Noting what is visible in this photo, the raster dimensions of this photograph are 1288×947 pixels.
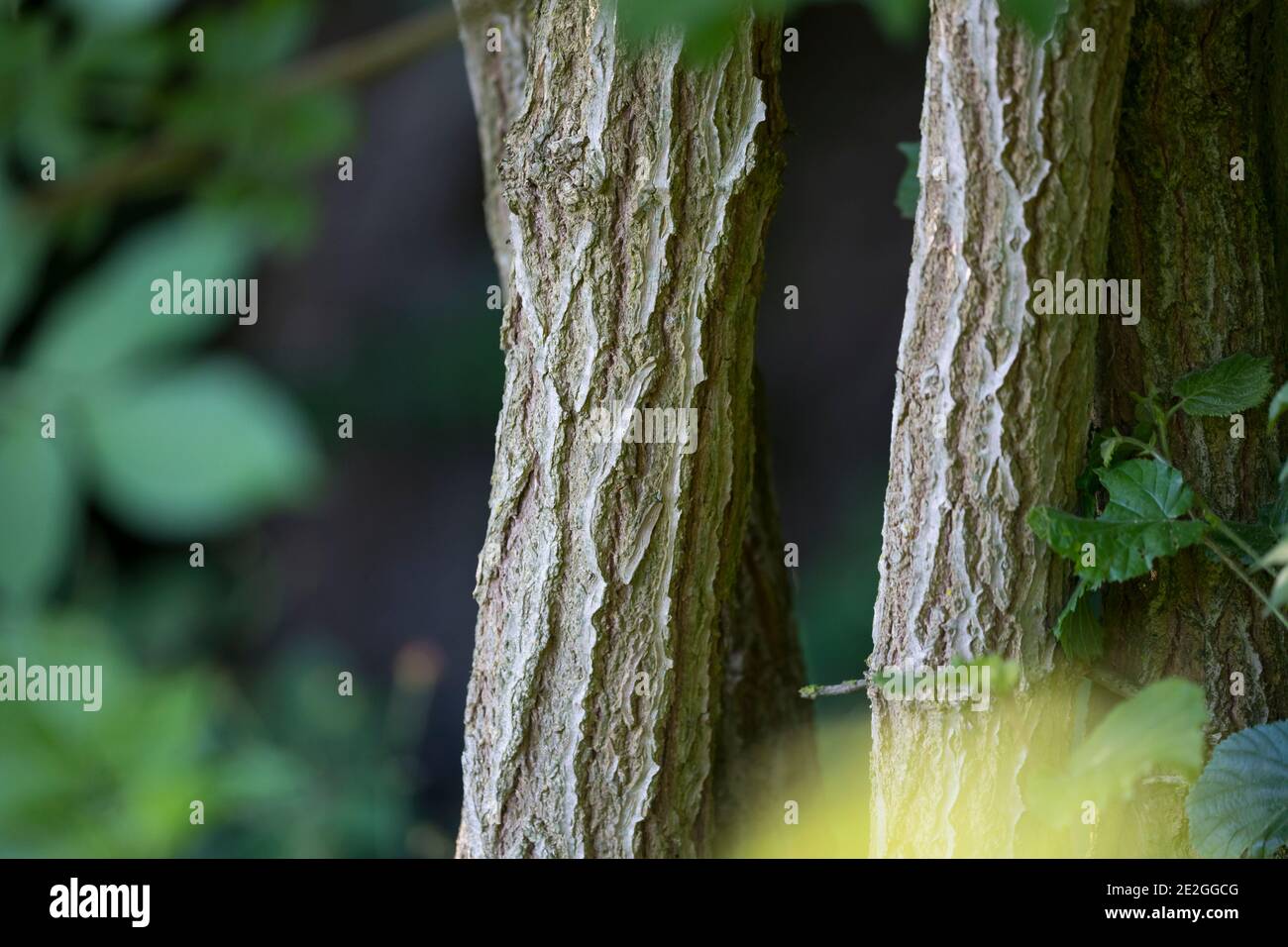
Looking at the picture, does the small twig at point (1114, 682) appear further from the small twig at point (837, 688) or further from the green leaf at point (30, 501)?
the green leaf at point (30, 501)

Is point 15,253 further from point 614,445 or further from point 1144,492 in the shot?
point 1144,492

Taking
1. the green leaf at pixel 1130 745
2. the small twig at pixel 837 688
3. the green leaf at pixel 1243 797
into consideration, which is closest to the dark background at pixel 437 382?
the small twig at pixel 837 688

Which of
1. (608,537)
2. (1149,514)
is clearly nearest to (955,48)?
(1149,514)

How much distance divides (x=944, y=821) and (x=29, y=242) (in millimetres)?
1170

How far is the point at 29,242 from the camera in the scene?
1.30 feet

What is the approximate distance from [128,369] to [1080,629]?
45.4 inches

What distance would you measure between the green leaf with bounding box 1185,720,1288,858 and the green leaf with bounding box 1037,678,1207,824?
0.20 m

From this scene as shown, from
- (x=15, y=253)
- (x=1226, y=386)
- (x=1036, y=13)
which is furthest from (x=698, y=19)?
(x=1226, y=386)

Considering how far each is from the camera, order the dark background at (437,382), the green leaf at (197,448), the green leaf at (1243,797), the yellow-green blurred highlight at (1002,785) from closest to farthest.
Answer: the green leaf at (197,448) → the green leaf at (1243,797) → the yellow-green blurred highlight at (1002,785) → the dark background at (437,382)

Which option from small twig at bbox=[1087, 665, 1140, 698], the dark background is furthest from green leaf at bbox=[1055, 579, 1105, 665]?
the dark background

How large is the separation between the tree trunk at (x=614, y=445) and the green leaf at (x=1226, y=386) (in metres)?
0.50

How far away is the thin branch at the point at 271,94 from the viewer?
43 cm
